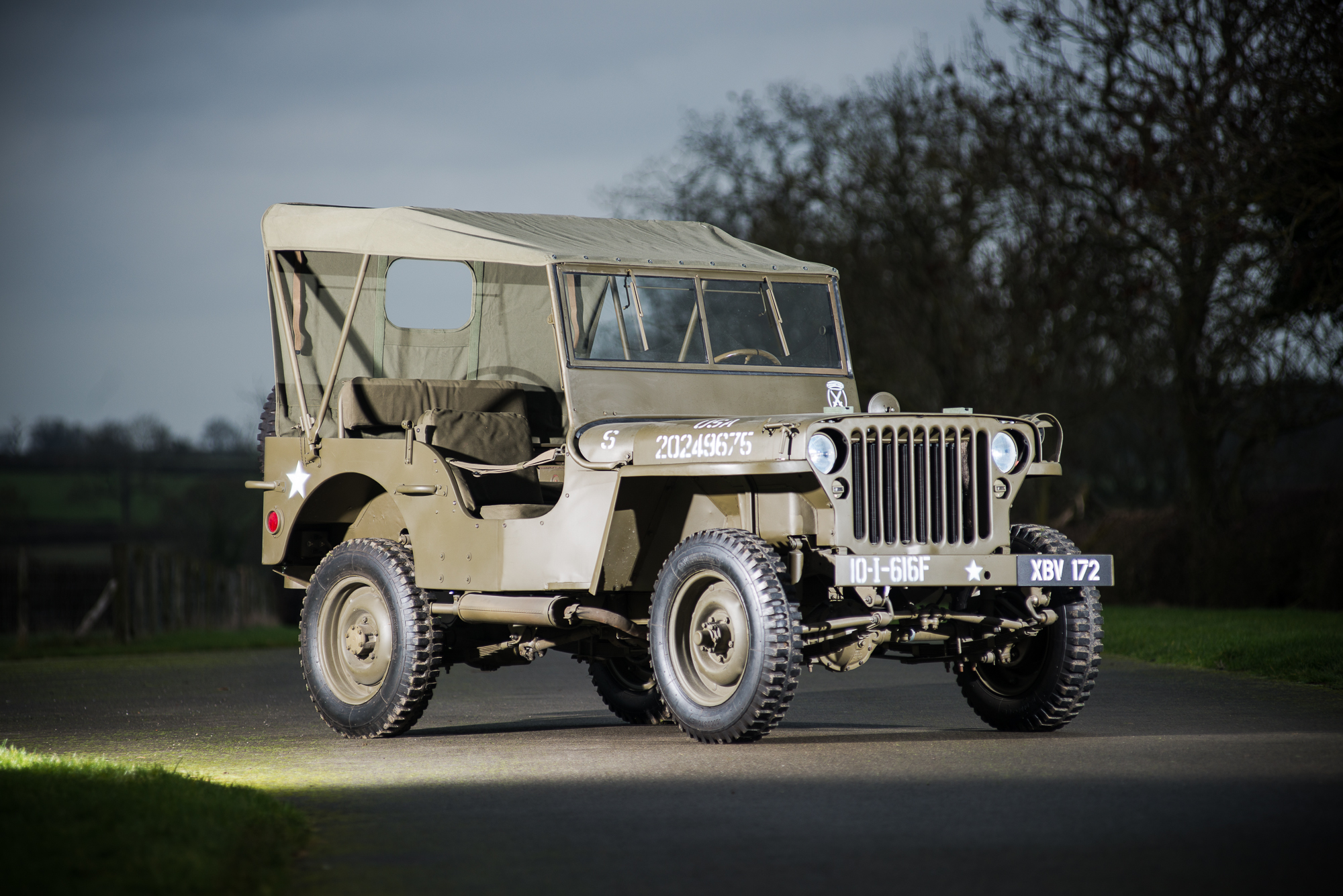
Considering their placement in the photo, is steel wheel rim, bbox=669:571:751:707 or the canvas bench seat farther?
the canvas bench seat

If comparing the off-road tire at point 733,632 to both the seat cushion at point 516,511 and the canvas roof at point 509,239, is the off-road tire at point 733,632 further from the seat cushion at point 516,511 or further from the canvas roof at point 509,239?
the canvas roof at point 509,239

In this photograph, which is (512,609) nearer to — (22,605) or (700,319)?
(700,319)

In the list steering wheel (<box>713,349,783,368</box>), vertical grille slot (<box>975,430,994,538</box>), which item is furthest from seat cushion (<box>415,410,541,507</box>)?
A: vertical grille slot (<box>975,430,994,538</box>)

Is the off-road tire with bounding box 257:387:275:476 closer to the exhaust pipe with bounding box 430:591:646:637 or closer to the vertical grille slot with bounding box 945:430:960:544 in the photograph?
the exhaust pipe with bounding box 430:591:646:637

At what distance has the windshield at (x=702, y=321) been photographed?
37.6 ft

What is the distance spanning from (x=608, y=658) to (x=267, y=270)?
403 cm

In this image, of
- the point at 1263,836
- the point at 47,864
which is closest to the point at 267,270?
the point at 47,864

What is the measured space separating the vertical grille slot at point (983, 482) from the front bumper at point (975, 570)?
20cm

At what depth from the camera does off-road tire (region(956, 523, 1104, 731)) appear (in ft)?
33.2

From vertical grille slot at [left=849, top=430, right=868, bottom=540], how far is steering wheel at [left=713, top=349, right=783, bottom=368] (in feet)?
7.78

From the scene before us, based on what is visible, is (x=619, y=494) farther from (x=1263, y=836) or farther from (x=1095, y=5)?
(x=1095, y=5)

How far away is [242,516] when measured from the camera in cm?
6600

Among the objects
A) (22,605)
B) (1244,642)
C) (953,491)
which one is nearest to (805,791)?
(953,491)

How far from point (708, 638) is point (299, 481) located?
13.0 ft
